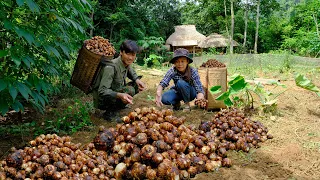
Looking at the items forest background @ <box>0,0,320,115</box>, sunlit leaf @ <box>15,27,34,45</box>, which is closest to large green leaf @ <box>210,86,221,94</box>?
forest background @ <box>0,0,320,115</box>

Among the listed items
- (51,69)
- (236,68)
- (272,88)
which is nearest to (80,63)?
(51,69)

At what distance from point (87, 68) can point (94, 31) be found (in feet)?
32.1

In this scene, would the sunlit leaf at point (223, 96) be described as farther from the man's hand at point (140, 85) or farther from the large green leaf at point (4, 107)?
the large green leaf at point (4, 107)

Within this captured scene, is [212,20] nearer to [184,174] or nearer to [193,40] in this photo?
[193,40]

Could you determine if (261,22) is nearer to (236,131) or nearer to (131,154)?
(236,131)

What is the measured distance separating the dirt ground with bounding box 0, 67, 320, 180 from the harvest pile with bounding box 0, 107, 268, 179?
14 centimetres

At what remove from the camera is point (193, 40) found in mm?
21125

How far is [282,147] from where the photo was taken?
2805 mm

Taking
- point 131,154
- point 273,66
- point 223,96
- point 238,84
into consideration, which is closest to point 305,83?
point 238,84

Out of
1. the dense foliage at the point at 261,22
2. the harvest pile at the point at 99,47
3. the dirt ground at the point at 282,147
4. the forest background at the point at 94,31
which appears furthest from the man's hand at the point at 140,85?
the dense foliage at the point at 261,22

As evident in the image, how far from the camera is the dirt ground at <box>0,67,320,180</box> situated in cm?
224

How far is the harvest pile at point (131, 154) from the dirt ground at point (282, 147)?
144 millimetres

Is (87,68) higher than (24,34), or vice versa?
(24,34)

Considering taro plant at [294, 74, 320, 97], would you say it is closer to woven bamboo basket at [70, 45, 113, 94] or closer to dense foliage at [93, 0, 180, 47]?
woven bamboo basket at [70, 45, 113, 94]
